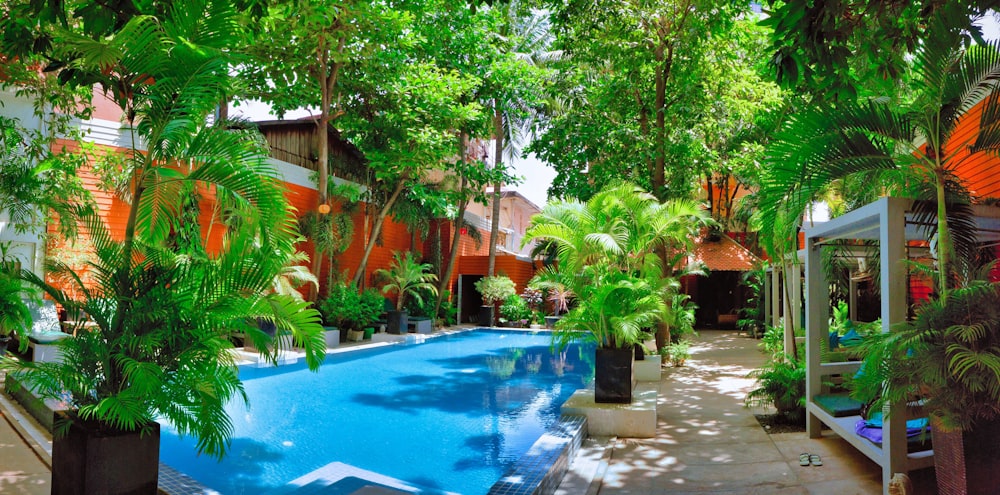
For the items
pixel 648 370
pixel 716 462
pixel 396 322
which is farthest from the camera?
pixel 396 322

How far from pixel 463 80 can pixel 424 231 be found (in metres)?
6.00

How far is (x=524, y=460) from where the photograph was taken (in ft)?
16.1

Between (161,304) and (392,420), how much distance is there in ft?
14.1


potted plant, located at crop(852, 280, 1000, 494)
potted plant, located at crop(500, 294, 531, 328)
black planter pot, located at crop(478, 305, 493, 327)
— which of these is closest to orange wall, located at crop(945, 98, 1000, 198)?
potted plant, located at crop(852, 280, 1000, 494)

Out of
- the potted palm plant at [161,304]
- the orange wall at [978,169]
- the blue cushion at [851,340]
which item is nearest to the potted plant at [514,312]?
the orange wall at [978,169]

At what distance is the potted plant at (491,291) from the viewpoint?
19688 millimetres

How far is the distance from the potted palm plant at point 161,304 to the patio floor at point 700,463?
1.25 meters

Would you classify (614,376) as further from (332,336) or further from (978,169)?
(332,336)

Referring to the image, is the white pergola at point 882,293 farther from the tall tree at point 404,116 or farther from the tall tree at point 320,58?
the tall tree at point 404,116

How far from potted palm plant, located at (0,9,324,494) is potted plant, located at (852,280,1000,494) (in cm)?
350

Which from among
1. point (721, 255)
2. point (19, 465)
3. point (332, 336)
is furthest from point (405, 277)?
point (19, 465)

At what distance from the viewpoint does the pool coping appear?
4.27 m

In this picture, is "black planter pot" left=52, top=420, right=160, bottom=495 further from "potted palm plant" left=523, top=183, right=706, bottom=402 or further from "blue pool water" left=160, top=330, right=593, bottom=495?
"potted palm plant" left=523, top=183, right=706, bottom=402

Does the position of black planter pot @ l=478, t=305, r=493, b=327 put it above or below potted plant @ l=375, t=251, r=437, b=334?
below
